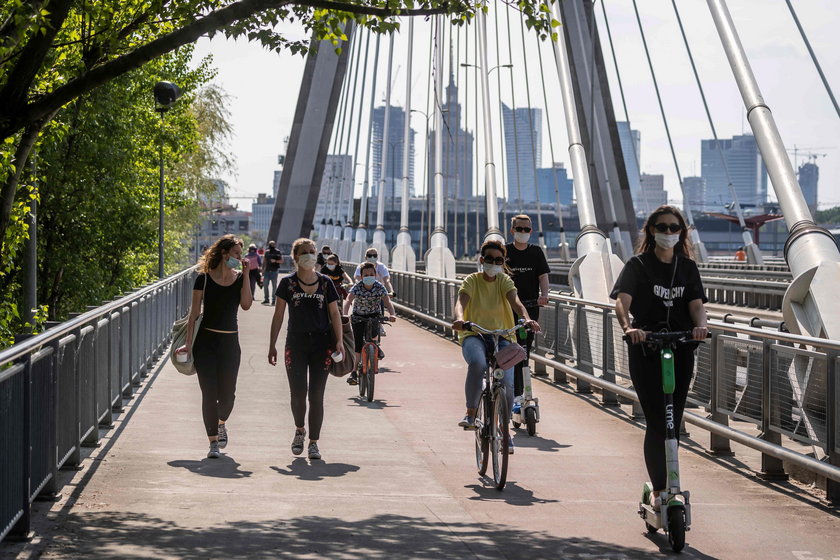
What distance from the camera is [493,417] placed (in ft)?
28.5

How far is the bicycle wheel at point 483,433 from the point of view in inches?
349

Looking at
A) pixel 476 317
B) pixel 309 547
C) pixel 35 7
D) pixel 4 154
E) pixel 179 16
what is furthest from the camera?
pixel 4 154

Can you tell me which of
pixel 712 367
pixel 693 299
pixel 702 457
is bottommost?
pixel 702 457

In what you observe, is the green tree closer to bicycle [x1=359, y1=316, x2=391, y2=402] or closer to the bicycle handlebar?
the bicycle handlebar

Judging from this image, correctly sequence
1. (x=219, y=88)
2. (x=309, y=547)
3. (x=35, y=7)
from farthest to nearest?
(x=219, y=88) < (x=35, y=7) < (x=309, y=547)

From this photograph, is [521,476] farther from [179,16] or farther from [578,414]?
[179,16]

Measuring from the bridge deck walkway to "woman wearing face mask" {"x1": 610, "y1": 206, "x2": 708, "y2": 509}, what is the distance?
0.61 metres

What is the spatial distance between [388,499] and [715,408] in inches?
133

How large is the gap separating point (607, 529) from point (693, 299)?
54.9 inches

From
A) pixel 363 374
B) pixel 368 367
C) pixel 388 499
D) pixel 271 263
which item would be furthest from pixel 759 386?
pixel 271 263

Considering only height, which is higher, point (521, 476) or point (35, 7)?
point (35, 7)

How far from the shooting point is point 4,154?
13.0 m

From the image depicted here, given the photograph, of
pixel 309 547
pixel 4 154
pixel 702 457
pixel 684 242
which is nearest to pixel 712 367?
pixel 702 457

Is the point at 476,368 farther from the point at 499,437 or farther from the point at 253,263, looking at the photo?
the point at 253,263
